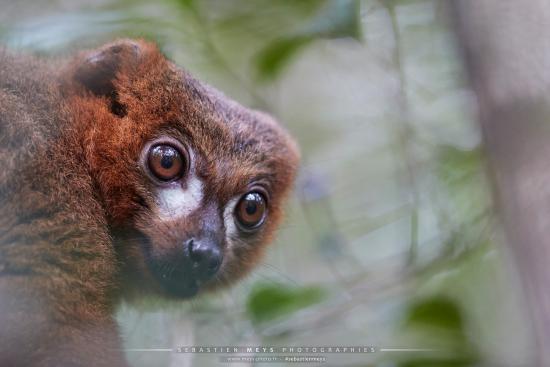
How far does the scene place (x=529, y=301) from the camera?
4.79ft

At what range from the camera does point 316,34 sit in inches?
140

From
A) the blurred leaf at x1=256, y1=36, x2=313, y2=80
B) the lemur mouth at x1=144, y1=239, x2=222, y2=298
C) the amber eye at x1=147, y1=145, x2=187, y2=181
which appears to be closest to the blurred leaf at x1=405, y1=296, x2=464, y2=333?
the lemur mouth at x1=144, y1=239, x2=222, y2=298

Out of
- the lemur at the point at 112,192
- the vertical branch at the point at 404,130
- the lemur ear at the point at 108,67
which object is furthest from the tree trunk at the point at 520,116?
the vertical branch at the point at 404,130

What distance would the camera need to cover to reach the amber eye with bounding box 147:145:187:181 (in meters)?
2.94

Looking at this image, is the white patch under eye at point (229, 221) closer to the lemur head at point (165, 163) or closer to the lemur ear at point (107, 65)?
the lemur head at point (165, 163)

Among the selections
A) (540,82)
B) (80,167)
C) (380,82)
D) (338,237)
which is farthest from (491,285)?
(540,82)

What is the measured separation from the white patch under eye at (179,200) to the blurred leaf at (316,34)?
96 centimetres

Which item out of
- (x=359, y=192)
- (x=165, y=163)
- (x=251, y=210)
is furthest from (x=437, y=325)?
(x=359, y=192)

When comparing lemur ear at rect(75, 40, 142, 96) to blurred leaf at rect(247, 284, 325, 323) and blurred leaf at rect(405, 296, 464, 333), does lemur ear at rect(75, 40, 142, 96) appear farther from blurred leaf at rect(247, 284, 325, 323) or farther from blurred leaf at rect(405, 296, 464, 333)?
blurred leaf at rect(405, 296, 464, 333)

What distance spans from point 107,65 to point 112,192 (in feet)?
2.09

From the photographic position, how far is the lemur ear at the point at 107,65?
312 cm

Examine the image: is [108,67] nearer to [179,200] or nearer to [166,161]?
[166,161]

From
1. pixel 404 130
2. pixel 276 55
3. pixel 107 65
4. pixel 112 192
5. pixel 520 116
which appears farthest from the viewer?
pixel 404 130

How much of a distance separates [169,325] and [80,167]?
1.19 metres
